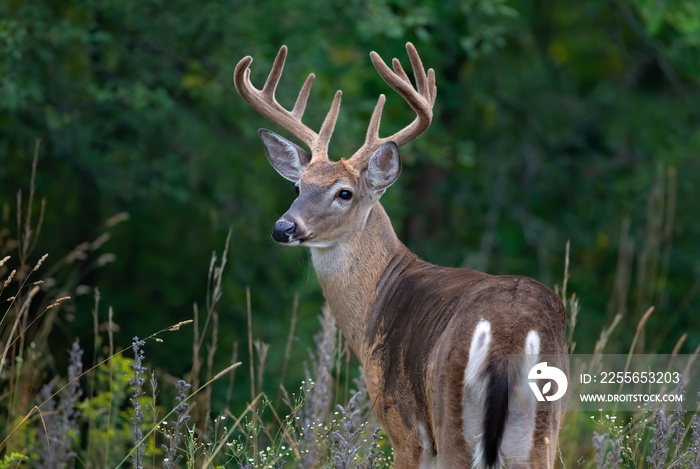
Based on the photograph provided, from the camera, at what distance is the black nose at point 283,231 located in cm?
443

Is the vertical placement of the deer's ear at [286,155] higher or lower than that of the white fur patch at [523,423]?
higher

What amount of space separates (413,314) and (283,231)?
0.82m

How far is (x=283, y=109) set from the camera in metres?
5.25

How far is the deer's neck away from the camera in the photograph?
4543mm

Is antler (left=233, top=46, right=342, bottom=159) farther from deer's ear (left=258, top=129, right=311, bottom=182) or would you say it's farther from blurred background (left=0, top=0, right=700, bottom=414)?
blurred background (left=0, top=0, right=700, bottom=414)

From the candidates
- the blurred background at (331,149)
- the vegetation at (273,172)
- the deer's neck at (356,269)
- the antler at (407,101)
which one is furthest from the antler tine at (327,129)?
the vegetation at (273,172)

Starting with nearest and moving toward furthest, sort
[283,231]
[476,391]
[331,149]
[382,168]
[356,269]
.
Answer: [476,391] → [283,231] → [356,269] → [382,168] → [331,149]

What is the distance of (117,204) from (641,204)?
6.53 metres

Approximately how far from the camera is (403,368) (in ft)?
12.6

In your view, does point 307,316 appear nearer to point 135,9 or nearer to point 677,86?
point 135,9

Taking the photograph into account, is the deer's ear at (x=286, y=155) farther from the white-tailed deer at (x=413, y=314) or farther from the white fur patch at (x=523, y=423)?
the white fur patch at (x=523, y=423)

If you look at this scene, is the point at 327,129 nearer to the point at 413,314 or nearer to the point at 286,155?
the point at 286,155

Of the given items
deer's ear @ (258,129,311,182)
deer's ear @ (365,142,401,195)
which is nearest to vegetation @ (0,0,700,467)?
deer's ear @ (258,129,311,182)

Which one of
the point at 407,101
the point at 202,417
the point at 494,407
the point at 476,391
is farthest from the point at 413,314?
the point at 202,417
